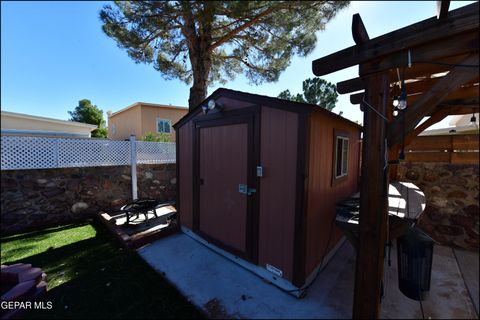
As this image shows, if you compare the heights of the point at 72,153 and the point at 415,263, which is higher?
the point at 72,153

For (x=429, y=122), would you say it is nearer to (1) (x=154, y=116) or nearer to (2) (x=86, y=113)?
(1) (x=154, y=116)

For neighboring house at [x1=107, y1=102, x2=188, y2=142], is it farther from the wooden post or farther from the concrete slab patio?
the wooden post

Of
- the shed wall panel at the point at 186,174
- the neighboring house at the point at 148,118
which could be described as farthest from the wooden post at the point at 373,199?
the neighboring house at the point at 148,118

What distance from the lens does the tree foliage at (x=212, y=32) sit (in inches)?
168

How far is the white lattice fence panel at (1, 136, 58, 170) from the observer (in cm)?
377

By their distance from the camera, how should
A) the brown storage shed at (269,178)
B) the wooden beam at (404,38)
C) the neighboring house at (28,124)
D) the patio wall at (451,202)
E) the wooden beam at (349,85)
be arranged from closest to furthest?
the wooden beam at (404,38) < the neighboring house at (28,124) < the brown storage shed at (269,178) < the wooden beam at (349,85) < the patio wall at (451,202)

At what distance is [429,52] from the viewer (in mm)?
1434

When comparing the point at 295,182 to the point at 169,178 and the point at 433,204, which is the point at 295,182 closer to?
the point at 433,204

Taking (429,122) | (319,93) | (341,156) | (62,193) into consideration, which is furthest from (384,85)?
(319,93)

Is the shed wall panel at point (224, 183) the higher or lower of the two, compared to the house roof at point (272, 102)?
lower

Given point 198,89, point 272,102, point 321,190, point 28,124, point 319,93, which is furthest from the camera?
point 319,93

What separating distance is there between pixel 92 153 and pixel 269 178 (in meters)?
4.81

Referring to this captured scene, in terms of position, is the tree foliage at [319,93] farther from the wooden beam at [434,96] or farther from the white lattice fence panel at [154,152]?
the wooden beam at [434,96]

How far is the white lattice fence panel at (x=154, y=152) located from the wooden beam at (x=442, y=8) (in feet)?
20.6
